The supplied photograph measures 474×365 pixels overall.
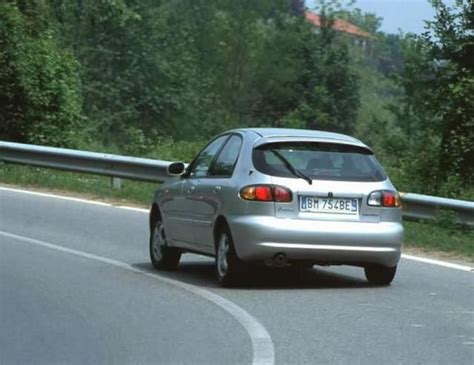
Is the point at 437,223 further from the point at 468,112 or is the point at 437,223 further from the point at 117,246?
the point at 468,112

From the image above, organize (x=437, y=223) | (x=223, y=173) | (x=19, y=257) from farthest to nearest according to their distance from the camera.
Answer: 1. (x=437, y=223)
2. (x=19, y=257)
3. (x=223, y=173)

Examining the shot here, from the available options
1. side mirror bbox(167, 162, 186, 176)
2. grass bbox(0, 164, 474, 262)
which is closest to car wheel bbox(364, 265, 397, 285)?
side mirror bbox(167, 162, 186, 176)

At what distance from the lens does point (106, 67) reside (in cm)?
6519

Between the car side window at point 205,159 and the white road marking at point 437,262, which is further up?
the car side window at point 205,159

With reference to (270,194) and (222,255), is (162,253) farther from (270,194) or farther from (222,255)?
(270,194)

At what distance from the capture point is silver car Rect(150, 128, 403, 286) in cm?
1144

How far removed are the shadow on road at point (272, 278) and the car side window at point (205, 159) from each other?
991 mm

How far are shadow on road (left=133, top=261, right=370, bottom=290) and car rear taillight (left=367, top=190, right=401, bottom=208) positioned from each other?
32.9 inches

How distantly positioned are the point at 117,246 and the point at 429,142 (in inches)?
383

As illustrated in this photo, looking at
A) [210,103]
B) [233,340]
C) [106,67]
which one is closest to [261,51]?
[210,103]

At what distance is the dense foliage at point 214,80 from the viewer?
23.2m

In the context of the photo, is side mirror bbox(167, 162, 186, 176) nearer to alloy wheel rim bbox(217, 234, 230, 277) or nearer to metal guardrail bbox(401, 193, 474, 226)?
alloy wheel rim bbox(217, 234, 230, 277)

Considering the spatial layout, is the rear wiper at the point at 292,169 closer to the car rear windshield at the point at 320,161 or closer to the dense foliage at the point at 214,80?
the car rear windshield at the point at 320,161

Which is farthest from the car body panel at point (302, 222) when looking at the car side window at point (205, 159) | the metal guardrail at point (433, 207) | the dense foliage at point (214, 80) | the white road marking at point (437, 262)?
the dense foliage at point (214, 80)
